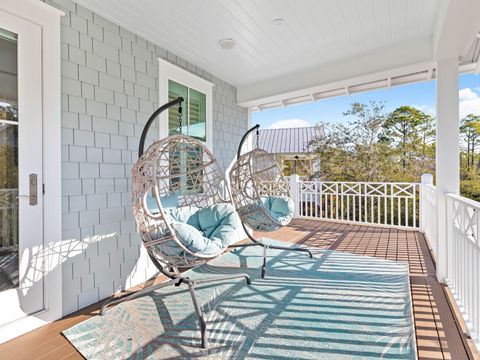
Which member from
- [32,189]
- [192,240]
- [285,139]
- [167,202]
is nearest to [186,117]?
[167,202]

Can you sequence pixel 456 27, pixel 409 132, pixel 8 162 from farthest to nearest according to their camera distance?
pixel 409 132 → pixel 456 27 → pixel 8 162

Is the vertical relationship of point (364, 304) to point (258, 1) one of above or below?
below

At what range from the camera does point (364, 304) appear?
7.40 feet

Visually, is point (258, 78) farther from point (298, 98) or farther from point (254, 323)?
point (254, 323)

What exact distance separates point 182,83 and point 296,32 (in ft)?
5.14

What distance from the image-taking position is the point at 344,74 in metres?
3.64

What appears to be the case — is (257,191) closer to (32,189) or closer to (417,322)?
(417,322)

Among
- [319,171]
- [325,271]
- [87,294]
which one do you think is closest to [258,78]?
[325,271]

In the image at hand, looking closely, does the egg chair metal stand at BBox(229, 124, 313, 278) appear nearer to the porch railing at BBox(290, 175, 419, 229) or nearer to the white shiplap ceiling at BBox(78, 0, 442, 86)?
the white shiplap ceiling at BBox(78, 0, 442, 86)

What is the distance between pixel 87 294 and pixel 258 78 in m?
3.69

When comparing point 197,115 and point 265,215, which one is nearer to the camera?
point 265,215

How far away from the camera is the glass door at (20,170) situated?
195cm

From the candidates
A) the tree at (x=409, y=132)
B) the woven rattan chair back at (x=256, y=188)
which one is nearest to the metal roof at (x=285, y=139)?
the tree at (x=409, y=132)

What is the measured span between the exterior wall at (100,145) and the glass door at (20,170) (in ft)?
0.66
